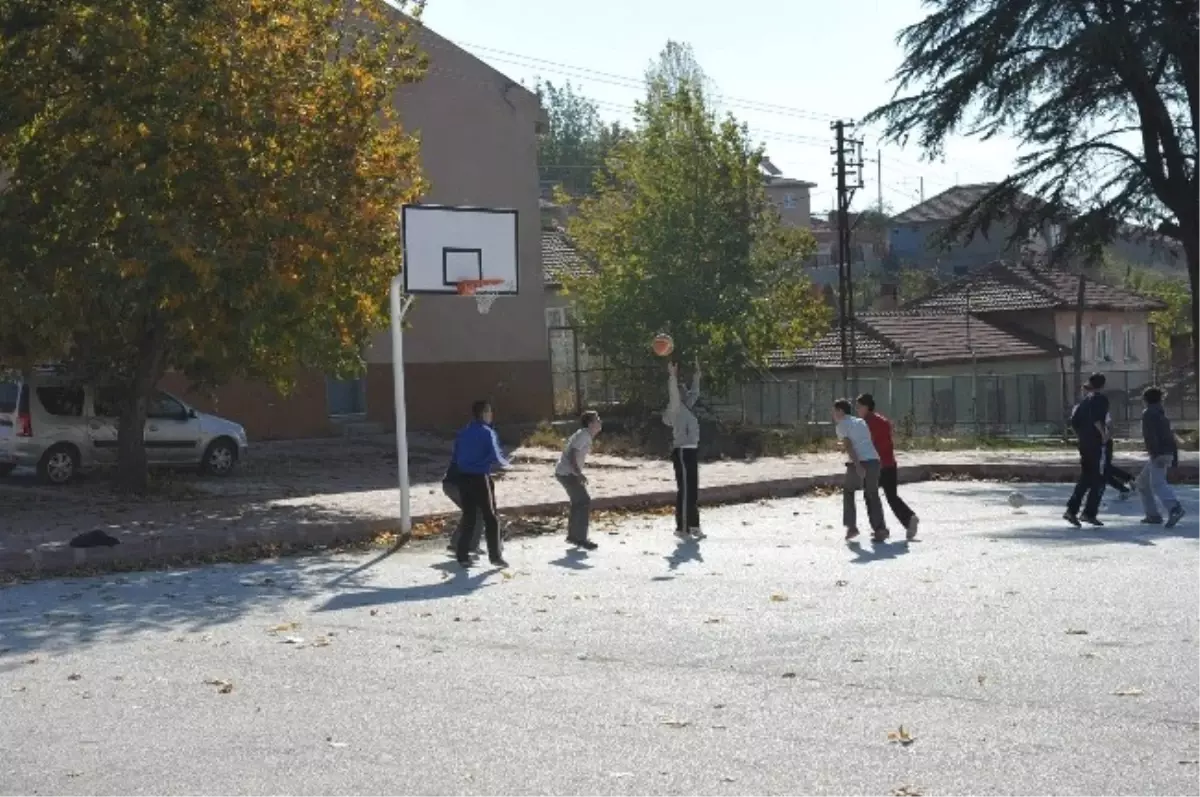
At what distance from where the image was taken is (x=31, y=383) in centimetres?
2753

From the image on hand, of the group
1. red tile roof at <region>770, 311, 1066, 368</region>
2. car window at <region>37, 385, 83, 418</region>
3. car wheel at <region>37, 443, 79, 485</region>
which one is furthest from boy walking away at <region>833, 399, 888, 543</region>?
red tile roof at <region>770, 311, 1066, 368</region>

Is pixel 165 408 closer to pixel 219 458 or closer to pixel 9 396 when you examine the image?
pixel 219 458

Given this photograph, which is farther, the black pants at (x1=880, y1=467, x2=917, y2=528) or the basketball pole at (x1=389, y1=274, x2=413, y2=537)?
the basketball pole at (x1=389, y1=274, x2=413, y2=537)

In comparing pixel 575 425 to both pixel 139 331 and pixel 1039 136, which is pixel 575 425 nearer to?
pixel 1039 136

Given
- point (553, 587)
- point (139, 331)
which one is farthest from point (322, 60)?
point (553, 587)

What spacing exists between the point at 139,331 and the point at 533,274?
60.7 feet

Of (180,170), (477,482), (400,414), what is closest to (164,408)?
(180,170)

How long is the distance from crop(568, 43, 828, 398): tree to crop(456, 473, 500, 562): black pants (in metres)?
24.3

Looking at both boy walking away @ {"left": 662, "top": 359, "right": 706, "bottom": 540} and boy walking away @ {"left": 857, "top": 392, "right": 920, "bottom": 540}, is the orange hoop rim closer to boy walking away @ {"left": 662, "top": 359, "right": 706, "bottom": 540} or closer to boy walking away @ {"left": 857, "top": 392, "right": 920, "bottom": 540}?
boy walking away @ {"left": 662, "top": 359, "right": 706, "bottom": 540}

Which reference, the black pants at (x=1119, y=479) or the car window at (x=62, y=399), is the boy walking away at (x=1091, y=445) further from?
the car window at (x=62, y=399)

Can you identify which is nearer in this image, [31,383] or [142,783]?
[142,783]

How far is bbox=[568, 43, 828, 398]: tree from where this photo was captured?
4303cm

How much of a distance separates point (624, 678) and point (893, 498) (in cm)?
1023

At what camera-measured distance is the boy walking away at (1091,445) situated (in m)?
20.6
